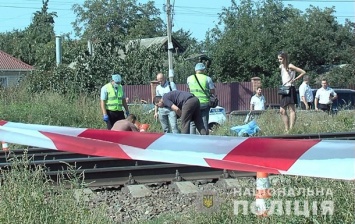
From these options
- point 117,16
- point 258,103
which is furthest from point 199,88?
point 117,16

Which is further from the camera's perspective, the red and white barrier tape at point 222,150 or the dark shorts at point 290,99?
the dark shorts at point 290,99

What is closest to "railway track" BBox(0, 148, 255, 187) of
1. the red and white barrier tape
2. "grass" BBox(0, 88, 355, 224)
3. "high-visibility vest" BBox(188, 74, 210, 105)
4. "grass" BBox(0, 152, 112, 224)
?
"grass" BBox(0, 88, 355, 224)

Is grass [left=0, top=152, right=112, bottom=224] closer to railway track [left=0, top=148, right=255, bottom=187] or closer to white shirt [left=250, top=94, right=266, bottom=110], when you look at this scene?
railway track [left=0, top=148, right=255, bottom=187]

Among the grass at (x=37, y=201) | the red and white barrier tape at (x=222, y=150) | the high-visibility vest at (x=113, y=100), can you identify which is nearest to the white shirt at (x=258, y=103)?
the high-visibility vest at (x=113, y=100)

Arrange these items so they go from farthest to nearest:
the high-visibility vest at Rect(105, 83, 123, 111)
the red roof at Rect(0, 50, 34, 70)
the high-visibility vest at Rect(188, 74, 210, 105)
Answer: the red roof at Rect(0, 50, 34, 70), the high-visibility vest at Rect(105, 83, 123, 111), the high-visibility vest at Rect(188, 74, 210, 105)

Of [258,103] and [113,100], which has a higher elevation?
[113,100]

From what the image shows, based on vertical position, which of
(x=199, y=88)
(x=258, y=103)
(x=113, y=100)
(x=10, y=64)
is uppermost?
(x=10, y=64)

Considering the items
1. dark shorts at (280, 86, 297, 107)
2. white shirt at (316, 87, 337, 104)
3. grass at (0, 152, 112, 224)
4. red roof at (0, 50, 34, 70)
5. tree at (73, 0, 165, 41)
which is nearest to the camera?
grass at (0, 152, 112, 224)

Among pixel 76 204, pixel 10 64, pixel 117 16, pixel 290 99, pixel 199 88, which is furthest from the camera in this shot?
pixel 117 16

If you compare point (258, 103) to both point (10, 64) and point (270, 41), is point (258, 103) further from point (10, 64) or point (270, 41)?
point (10, 64)

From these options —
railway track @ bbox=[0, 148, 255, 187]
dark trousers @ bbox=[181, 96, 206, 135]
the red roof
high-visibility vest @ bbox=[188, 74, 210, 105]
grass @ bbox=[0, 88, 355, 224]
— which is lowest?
A: railway track @ bbox=[0, 148, 255, 187]

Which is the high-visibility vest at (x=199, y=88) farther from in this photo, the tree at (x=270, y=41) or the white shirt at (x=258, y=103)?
the tree at (x=270, y=41)

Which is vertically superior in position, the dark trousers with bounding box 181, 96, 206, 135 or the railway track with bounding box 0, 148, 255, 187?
the dark trousers with bounding box 181, 96, 206, 135

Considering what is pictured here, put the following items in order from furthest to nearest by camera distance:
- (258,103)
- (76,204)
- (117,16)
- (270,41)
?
(117,16) → (270,41) → (258,103) → (76,204)
